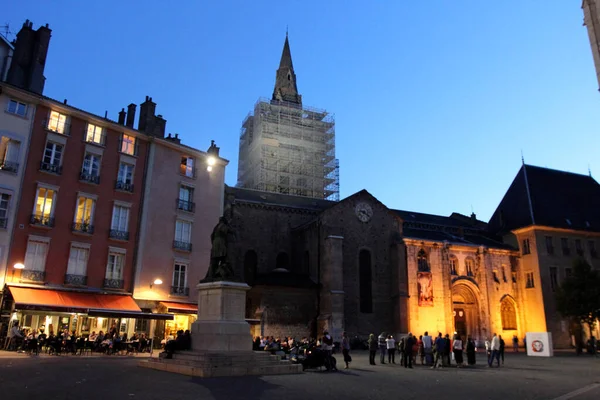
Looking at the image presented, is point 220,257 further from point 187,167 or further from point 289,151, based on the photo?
point 289,151

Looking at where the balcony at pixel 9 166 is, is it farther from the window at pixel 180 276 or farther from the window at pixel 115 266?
the window at pixel 180 276

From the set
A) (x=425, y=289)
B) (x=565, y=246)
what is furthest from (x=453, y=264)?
(x=565, y=246)

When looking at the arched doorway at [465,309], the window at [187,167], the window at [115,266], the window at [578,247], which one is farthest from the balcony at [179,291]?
the window at [578,247]

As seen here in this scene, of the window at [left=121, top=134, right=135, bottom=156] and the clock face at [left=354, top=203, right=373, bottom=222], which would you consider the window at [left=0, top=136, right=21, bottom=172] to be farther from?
the clock face at [left=354, top=203, right=373, bottom=222]

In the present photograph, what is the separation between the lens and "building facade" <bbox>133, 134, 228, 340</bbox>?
24141 mm

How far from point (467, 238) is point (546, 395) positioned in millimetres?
30534

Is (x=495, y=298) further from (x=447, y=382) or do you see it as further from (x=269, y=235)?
(x=447, y=382)

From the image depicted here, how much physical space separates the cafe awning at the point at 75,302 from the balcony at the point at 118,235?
2869mm

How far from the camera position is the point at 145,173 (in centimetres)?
2558

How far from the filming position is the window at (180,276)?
83.1ft

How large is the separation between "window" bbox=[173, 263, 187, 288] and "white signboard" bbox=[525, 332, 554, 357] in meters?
18.9

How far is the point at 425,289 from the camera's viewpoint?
1321 inches

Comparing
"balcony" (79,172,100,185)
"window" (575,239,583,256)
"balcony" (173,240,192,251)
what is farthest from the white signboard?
"balcony" (79,172,100,185)

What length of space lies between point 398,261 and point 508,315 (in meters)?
10.9
